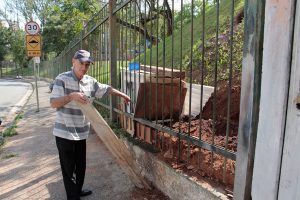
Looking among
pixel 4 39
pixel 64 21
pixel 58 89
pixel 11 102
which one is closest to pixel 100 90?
pixel 58 89

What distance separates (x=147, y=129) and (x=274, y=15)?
2.65 m

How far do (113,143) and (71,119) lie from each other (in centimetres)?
55

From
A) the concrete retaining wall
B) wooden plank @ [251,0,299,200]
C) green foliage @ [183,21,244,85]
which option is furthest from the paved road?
wooden plank @ [251,0,299,200]

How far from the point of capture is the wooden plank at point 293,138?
6.71ft

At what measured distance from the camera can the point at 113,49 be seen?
6.02m

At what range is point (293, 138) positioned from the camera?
2080 mm

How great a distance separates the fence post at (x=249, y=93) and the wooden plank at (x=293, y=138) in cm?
31

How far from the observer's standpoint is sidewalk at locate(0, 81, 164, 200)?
169 inches

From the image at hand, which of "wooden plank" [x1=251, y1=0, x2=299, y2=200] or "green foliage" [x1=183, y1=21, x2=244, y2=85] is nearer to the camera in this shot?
"wooden plank" [x1=251, y1=0, x2=299, y2=200]

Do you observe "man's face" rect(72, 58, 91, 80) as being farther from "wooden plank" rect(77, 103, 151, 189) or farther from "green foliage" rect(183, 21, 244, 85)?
"green foliage" rect(183, 21, 244, 85)

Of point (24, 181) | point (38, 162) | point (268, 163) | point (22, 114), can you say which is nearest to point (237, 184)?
point (268, 163)

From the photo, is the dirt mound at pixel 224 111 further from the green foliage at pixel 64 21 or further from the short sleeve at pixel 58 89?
the green foliage at pixel 64 21

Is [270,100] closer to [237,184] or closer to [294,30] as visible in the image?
[294,30]

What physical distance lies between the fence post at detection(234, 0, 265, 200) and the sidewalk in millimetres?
1706
